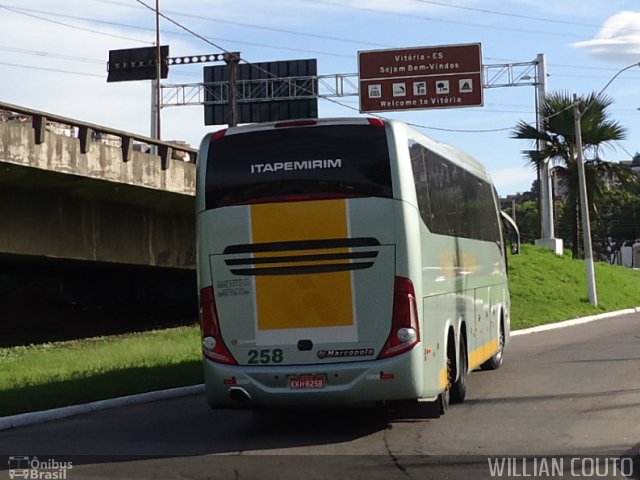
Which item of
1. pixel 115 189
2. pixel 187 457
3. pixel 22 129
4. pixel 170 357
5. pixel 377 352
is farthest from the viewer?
pixel 115 189

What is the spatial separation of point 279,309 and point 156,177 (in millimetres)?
15783

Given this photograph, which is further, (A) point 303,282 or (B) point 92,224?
(B) point 92,224

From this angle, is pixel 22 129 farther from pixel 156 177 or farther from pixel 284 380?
pixel 284 380

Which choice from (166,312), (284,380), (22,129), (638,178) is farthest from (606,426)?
(638,178)

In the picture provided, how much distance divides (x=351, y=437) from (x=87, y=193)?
1541 cm

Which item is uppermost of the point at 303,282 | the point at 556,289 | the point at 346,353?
the point at 303,282

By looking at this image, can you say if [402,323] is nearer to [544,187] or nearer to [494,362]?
[494,362]

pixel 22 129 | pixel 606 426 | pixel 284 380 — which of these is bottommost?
pixel 606 426

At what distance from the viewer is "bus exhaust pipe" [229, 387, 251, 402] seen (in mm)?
9766

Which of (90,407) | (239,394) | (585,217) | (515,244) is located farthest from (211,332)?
(585,217)

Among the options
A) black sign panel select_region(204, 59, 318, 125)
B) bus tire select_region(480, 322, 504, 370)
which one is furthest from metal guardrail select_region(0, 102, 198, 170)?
black sign panel select_region(204, 59, 318, 125)

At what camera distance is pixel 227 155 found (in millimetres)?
10266

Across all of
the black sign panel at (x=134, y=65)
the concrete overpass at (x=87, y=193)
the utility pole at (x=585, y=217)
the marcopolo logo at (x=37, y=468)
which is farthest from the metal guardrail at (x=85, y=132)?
the black sign panel at (x=134, y=65)

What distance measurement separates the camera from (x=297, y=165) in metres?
10.0
